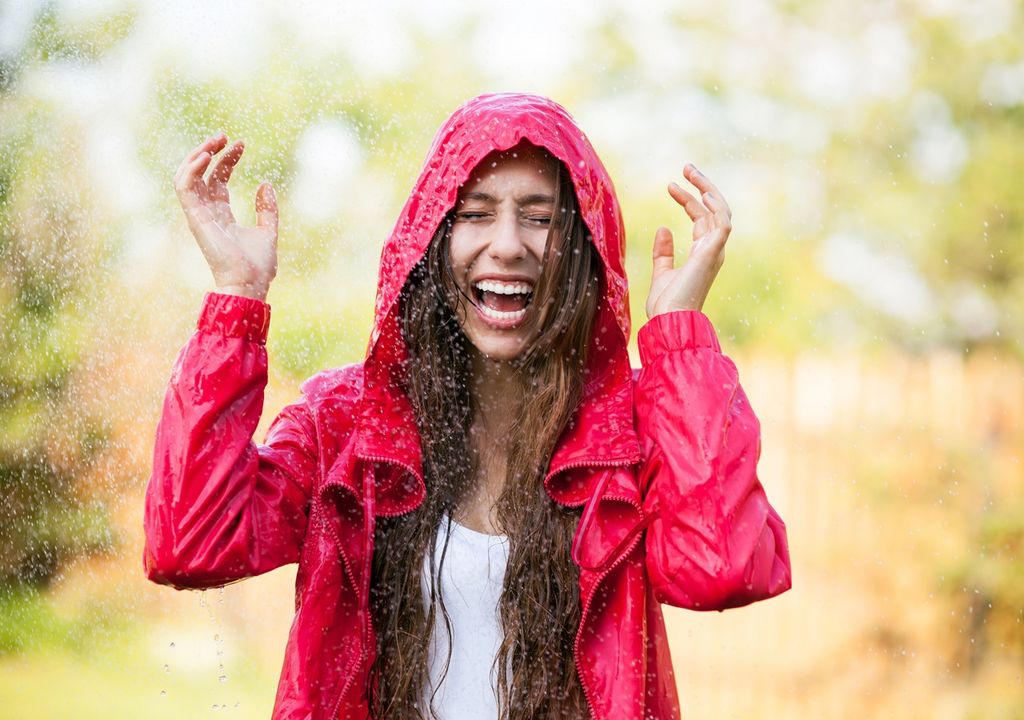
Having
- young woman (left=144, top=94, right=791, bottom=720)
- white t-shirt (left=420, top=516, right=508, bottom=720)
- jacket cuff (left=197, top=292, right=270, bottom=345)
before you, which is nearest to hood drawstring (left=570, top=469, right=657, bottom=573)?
young woman (left=144, top=94, right=791, bottom=720)

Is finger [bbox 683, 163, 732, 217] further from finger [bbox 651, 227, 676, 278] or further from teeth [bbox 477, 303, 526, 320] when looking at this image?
teeth [bbox 477, 303, 526, 320]

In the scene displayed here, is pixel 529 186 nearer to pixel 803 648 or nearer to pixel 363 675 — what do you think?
pixel 363 675

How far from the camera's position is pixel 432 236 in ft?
7.88

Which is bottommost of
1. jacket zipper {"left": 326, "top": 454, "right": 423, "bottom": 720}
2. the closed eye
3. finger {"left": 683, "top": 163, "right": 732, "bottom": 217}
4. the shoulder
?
jacket zipper {"left": 326, "top": 454, "right": 423, "bottom": 720}

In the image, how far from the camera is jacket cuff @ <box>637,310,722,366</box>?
7.44 ft

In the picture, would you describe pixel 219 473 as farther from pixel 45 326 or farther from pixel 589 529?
pixel 45 326

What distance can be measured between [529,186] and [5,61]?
12.4ft

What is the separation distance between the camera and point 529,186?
93.0 inches

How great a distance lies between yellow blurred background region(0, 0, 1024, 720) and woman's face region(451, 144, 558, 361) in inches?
123

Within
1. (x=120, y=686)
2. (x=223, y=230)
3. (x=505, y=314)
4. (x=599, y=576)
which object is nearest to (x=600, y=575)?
(x=599, y=576)

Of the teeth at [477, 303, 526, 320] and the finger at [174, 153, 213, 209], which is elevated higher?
the finger at [174, 153, 213, 209]

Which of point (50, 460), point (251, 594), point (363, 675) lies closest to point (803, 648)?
point (251, 594)

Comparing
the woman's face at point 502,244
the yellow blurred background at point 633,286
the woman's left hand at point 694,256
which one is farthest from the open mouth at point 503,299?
the yellow blurred background at point 633,286

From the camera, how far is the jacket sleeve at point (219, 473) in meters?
2.09
